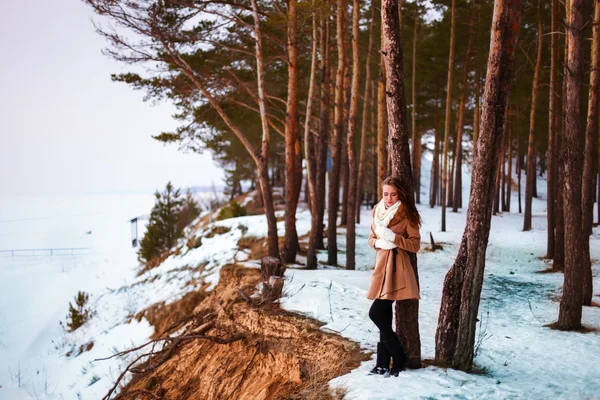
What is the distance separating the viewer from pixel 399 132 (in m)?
4.99

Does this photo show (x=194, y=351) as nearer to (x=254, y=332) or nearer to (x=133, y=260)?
(x=254, y=332)

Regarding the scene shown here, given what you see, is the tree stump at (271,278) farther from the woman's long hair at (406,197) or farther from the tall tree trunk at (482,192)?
the woman's long hair at (406,197)

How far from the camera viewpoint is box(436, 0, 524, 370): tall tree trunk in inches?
185

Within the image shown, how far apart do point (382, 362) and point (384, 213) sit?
1472mm

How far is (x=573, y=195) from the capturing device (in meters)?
7.52

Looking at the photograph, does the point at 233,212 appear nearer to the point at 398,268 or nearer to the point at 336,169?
the point at 336,169

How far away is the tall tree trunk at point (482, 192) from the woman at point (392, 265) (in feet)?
1.82

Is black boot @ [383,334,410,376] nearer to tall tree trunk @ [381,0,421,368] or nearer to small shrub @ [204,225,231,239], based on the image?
tall tree trunk @ [381,0,421,368]

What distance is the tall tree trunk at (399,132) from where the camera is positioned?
497 cm

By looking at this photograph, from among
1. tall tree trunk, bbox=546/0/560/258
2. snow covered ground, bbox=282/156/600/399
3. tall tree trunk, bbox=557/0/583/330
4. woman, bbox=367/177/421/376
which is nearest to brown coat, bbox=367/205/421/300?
woman, bbox=367/177/421/376

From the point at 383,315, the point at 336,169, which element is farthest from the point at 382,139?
the point at 383,315

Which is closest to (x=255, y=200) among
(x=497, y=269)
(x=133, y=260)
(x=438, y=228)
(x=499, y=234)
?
(x=133, y=260)

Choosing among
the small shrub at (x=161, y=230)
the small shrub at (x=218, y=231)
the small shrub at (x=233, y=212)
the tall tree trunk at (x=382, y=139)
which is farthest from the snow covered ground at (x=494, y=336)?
the small shrub at (x=161, y=230)

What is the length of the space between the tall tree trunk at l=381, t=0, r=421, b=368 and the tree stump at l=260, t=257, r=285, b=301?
11.2 feet
